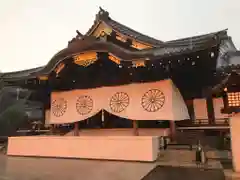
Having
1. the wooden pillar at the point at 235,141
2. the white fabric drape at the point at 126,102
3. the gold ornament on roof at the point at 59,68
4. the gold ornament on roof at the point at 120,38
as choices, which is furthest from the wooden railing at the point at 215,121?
the gold ornament on roof at the point at 59,68

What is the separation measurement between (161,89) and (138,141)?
8.10 ft

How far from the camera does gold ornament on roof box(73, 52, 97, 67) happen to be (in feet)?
27.1

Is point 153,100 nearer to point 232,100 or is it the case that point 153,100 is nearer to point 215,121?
point 232,100

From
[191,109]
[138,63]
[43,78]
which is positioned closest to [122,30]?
[138,63]

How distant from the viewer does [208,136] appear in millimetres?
8219

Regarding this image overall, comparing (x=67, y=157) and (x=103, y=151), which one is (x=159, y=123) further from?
(x=67, y=157)

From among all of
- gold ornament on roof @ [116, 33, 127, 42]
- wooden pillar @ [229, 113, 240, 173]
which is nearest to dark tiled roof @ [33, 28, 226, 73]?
wooden pillar @ [229, 113, 240, 173]

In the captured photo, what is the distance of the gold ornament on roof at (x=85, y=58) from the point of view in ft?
27.1

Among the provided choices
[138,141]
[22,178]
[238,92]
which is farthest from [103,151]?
[238,92]

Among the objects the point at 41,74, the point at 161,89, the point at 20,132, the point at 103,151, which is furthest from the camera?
the point at 20,132

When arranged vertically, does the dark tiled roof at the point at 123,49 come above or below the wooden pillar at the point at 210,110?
above

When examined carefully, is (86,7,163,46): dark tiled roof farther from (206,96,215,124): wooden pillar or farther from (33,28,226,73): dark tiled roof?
(206,96,215,124): wooden pillar

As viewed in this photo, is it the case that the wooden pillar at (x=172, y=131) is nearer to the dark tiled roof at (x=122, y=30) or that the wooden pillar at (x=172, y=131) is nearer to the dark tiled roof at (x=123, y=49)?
the dark tiled roof at (x=123, y=49)

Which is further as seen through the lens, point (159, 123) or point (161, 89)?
point (159, 123)
